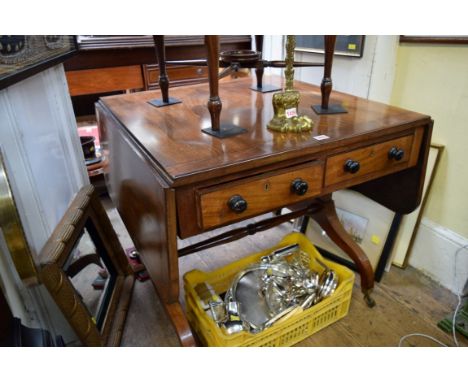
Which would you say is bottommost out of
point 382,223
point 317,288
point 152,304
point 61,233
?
point 152,304

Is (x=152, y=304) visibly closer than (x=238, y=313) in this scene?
No

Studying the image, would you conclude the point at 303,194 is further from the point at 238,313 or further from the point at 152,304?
the point at 152,304

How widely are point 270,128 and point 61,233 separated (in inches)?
27.9

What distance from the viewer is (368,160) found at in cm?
109

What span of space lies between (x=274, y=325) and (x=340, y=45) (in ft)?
4.13

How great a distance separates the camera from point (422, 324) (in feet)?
4.60

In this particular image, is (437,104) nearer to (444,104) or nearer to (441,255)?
(444,104)

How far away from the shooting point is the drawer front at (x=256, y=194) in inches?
34.0

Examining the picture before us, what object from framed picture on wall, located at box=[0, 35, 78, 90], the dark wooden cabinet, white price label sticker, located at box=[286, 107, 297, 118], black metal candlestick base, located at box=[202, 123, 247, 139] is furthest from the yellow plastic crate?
the dark wooden cabinet

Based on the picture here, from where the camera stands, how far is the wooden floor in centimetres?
135

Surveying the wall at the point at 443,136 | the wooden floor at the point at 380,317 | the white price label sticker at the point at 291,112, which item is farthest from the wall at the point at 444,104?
the white price label sticker at the point at 291,112

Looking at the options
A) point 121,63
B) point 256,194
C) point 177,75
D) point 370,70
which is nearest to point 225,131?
point 256,194

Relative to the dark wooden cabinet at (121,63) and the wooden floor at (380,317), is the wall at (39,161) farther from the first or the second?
the dark wooden cabinet at (121,63)

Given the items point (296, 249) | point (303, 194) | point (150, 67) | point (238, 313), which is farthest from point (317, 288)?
point (150, 67)
